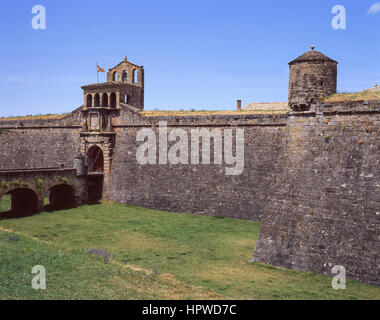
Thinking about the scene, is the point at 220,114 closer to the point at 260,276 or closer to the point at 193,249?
the point at 193,249

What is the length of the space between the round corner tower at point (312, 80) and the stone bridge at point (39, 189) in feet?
56.6

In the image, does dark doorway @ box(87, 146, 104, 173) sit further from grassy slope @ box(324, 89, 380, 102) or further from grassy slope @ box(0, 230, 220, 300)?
grassy slope @ box(324, 89, 380, 102)

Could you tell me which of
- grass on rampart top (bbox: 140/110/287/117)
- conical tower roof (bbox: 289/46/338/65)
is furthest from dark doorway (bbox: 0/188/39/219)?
conical tower roof (bbox: 289/46/338/65)

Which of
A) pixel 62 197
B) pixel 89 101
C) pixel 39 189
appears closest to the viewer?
pixel 39 189

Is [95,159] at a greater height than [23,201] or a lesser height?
greater

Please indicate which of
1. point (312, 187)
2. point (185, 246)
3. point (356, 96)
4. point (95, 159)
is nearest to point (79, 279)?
point (185, 246)

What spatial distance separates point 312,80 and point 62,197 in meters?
20.5

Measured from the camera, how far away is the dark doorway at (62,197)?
2889 cm

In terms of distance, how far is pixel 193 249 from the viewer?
18.0m

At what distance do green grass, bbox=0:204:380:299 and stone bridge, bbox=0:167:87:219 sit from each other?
1285 mm

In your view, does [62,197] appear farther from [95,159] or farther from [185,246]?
[185,246]

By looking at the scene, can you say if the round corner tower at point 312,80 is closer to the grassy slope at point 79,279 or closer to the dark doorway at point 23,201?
the grassy slope at point 79,279

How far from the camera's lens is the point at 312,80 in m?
16.5
